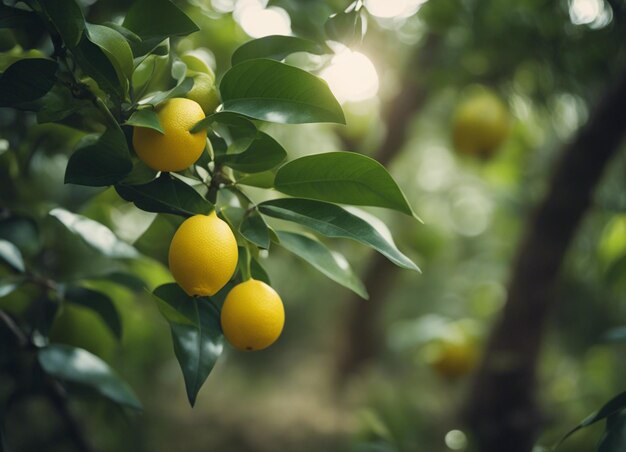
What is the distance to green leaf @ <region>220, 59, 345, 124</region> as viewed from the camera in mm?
467

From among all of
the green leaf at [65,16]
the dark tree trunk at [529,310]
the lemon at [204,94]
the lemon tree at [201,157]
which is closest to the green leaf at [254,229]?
the lemon tree at [201,157]

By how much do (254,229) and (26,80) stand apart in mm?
231

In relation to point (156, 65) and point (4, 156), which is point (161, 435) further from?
point (156, 65)

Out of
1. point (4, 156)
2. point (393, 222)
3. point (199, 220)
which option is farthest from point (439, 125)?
point (199, 220)

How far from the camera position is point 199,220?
17.8 inches

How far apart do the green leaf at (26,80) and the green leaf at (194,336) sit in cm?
20

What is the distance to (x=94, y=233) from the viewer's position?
2.05 ft

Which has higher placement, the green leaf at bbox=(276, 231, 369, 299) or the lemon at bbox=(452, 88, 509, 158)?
the green leaf at bbox=(276, 231, 369, 299)

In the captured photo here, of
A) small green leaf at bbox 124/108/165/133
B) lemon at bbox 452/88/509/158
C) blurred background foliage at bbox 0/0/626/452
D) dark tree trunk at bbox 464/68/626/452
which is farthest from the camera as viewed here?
lemon at bbox 452/88/509/158

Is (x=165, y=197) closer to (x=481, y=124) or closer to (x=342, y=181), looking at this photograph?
(x=342, y=181)

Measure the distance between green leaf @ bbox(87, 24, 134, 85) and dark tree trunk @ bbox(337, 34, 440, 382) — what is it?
1065 mm

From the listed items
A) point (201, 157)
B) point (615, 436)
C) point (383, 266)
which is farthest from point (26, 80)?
point (383, 266)

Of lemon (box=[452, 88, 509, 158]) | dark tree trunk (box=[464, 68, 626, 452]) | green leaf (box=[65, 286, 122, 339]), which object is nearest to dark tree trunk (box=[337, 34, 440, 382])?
lemon (box=[452, 88, 509, 158])

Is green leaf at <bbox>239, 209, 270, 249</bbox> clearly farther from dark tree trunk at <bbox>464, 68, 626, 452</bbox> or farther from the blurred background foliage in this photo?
dark tree trunk at <bbox>464, 68, 626, 452</bbox>
